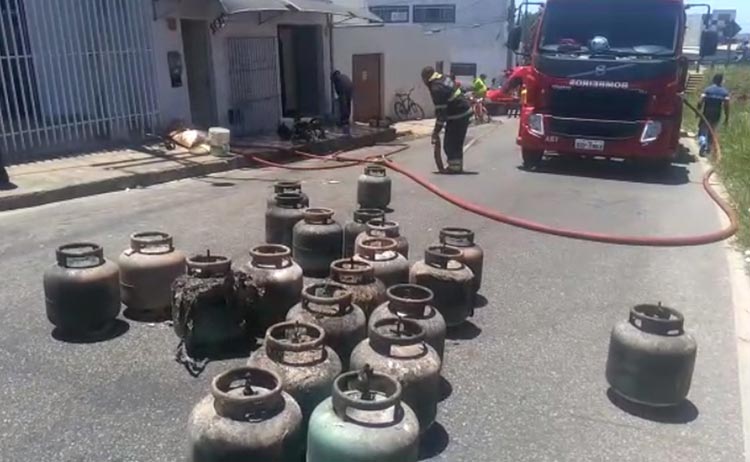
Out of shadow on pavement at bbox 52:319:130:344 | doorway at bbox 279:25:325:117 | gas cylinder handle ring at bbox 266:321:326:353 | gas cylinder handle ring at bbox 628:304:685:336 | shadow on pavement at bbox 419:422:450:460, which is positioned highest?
doorway at bbox 279:25:325:117

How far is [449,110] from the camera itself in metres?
10.7

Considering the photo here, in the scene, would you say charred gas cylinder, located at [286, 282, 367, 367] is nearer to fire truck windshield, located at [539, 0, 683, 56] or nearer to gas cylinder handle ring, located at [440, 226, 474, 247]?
gas cylinder handle ring, located at [440, 226, 474, 247]

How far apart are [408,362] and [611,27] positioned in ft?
31.0

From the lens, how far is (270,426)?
278 centimetres

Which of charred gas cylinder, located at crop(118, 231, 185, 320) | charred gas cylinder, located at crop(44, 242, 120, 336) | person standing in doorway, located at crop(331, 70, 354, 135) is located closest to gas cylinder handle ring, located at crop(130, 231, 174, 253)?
charred gas cylinder, located at crop(118, 231, 185, 320)

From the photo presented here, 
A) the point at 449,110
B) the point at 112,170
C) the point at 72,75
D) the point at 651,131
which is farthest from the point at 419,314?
the point at 72,75

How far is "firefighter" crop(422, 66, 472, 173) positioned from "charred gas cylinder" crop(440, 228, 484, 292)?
555 centimetres

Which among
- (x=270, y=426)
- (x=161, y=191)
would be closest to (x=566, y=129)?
(x=161, y=191)

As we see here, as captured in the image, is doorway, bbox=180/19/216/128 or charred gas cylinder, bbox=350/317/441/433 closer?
charred gas cylinder, bbox=350/317/441/433

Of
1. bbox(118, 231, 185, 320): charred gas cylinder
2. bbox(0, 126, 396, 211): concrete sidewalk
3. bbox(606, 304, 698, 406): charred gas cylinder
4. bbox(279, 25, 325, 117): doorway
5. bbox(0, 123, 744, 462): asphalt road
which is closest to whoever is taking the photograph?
bbox(0, 123, 744, 462): asphalt road

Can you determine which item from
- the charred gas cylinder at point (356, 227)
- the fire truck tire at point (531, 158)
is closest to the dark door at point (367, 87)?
the fire truck tire at point (531, 158)

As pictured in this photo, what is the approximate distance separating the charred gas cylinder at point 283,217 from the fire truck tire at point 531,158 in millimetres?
6915

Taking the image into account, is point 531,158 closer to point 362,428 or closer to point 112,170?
point 112,170

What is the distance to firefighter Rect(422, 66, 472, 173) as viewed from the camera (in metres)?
10.5
